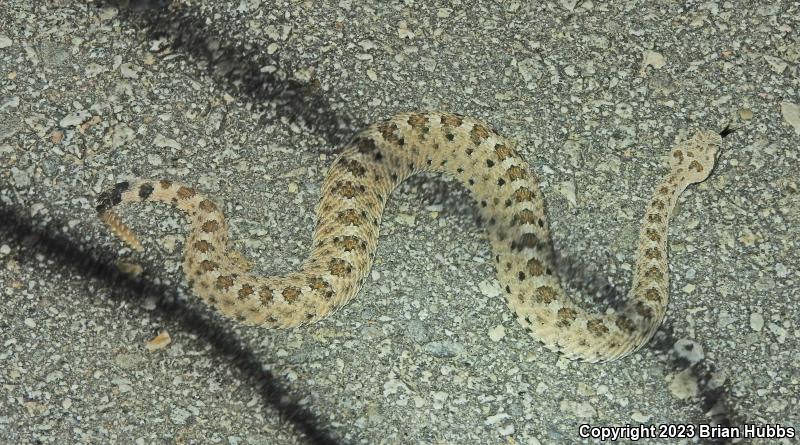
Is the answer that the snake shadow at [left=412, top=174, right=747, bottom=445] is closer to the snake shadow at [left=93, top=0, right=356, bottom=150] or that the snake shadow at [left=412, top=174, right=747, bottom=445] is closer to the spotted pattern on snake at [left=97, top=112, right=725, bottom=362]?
the spotted pattern on snake at [left=97, top=112, right=725, bottom=362]

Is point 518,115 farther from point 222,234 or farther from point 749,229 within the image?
point 222,234

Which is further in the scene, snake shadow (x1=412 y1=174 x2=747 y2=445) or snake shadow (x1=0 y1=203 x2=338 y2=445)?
snake shadow (x1=412 y1=174 x2=747 y2=445)

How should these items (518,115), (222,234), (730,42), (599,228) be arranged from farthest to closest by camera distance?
(730,42), (518,115), (599,228), (222,234)

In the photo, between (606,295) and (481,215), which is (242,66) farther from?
(606,295)

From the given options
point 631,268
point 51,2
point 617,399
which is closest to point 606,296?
point 631,268

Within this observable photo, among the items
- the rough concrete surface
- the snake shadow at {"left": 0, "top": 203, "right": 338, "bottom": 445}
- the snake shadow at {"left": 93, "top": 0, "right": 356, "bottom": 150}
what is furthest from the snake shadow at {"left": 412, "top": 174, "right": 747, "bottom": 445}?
the snake shadow at {"left": 0, "top": 203, "right": 338, "bottom": 445}

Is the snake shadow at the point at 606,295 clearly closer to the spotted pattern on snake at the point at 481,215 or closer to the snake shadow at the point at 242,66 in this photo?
the spotted pattern on snake at the point at 481,215
